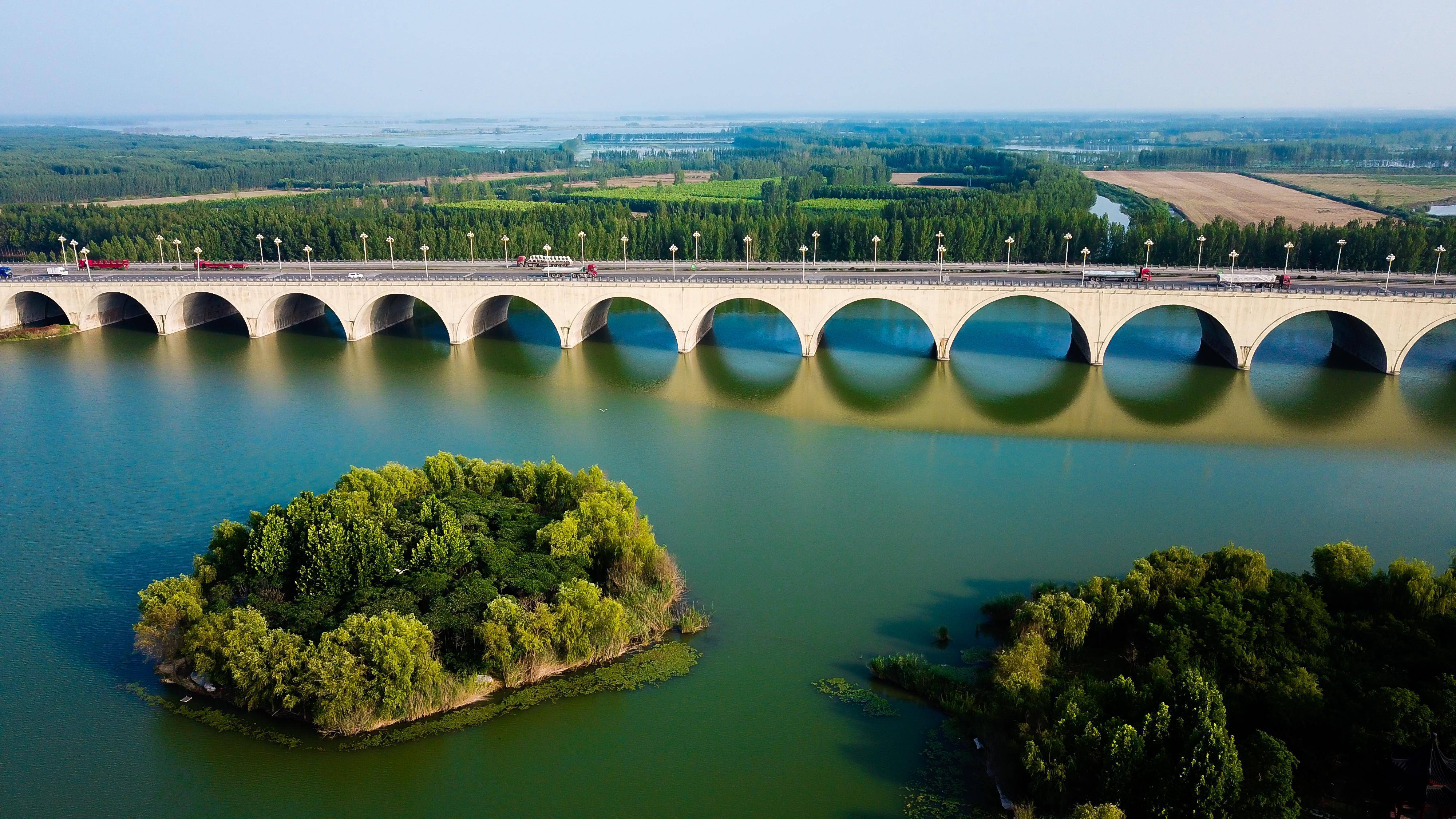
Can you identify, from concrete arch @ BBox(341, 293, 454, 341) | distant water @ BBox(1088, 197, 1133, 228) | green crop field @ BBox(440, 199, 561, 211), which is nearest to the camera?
concrete arch @ BBox(341, 293, 454, 341)

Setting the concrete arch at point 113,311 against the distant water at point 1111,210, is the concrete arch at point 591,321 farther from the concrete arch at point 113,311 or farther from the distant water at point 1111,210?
the distant water at point 1111,210

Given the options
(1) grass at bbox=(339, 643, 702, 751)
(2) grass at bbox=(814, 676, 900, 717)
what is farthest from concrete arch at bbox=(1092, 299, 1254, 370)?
(1) grass at bbox=(339, 643, 702, 751)

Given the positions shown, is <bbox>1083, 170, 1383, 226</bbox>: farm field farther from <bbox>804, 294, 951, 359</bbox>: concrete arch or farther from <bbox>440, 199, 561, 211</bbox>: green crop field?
<bbox>440, 199, 561, 211</bbox>: green crop field

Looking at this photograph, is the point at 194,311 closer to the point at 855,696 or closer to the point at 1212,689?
the point at 855,696

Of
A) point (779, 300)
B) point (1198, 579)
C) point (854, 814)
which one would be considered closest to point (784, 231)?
point (779, 300)

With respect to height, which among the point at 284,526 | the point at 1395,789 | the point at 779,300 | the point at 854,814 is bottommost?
the point at 854,814

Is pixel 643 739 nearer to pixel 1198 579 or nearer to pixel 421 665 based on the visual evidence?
pixel 421 665
